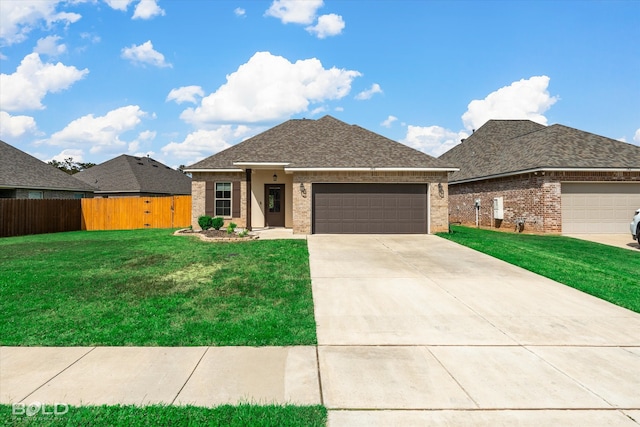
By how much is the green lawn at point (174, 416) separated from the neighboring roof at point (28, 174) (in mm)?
23443

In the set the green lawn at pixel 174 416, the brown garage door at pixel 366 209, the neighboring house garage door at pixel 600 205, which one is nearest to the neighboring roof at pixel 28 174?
the brown garage door at pixel 366 209

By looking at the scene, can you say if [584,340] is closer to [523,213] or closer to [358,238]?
[358,238]

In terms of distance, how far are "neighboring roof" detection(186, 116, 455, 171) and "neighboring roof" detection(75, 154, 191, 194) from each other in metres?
14.1

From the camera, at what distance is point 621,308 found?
6219 millimetres

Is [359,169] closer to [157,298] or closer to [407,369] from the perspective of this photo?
[157,298]

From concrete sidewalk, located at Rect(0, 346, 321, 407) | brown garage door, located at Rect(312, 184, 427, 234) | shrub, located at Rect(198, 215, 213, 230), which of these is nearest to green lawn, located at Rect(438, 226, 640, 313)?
brown garage door, located at Rect(312, 184, 427, 234)

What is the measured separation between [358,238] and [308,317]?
945 cm

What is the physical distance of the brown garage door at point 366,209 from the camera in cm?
1617

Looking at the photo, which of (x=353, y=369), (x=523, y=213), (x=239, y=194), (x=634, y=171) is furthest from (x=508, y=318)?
(x=634, y=171)

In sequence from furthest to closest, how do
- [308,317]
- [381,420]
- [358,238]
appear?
[358,238], [308,317], [381,420]

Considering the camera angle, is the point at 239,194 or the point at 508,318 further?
the point at 239,194

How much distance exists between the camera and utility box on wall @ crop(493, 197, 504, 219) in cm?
1875

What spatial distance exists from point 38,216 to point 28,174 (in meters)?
5.59

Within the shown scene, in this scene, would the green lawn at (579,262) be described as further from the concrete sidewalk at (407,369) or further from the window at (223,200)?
the window at (223,200)
